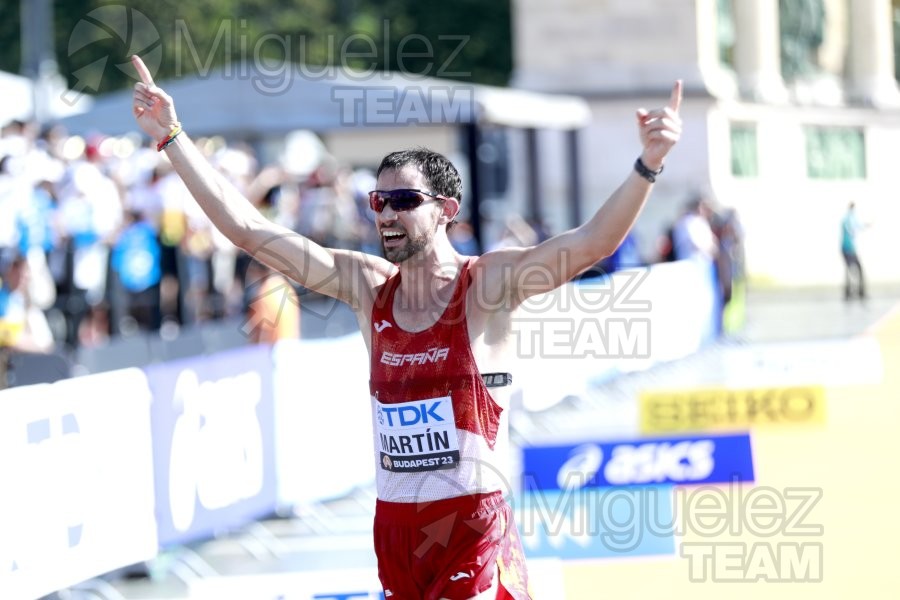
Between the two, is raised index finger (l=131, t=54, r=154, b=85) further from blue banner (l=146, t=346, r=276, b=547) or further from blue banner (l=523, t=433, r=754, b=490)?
blue banner (l=523, t=433, r=754, b=490)

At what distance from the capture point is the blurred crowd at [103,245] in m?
14.0

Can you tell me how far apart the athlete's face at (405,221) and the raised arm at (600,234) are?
9.6 inches

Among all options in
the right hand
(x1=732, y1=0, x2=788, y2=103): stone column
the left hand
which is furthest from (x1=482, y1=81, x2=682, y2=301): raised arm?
(x1=732, y1=0, x2=788, y2=103): stone column

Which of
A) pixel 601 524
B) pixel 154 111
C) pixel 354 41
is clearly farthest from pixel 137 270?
pixel 354 41

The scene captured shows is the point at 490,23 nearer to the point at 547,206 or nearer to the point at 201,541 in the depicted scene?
the point at 547,206

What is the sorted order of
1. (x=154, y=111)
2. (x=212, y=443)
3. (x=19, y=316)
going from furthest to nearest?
1. (x=19, y=316)
2. (x=212, y=443)
3. (x=154, y=111)

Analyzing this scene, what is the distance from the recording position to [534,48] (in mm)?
34781

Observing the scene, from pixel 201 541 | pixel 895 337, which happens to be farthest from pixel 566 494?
pixel 895 337

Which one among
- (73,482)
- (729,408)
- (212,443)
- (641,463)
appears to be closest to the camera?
(73,482)

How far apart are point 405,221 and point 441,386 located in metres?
0.53

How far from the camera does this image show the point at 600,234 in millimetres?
4715

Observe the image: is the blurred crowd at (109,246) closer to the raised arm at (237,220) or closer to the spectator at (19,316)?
the spectator at (19,316)

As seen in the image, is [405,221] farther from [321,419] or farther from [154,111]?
[321,419]

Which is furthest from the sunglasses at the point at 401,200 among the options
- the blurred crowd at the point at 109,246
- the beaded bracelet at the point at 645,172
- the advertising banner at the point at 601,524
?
the blurred crowd at the point at 109,246
